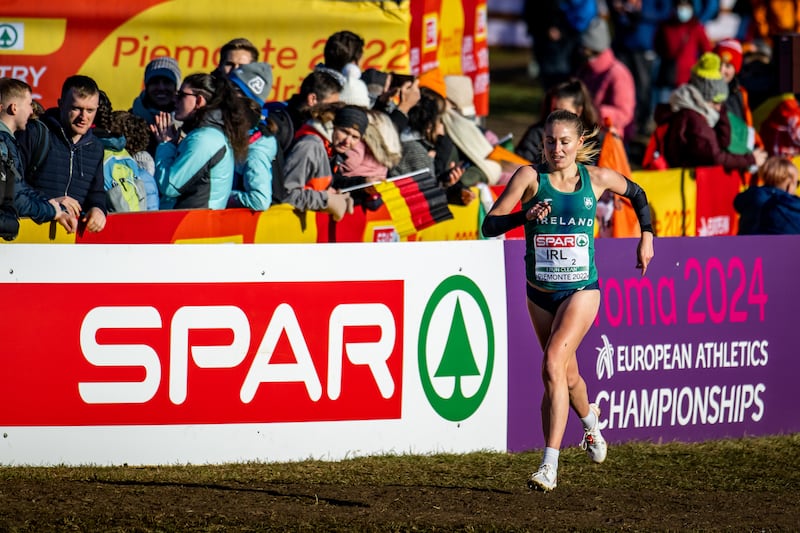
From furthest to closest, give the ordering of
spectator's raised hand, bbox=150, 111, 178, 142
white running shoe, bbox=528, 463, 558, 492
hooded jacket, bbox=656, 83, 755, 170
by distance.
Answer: hooded jacket, bbox=656, 83, 755, 170 < spectator's raised hand, bbox=150, 111, 178, 142 < white running shoe, bbox=528, 463, 558, 492

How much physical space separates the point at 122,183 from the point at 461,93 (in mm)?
5167

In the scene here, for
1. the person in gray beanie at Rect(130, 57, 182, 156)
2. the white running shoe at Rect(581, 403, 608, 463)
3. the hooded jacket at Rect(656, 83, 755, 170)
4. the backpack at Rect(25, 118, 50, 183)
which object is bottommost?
the white running shoe at Rect(581, 403, 608, 463)

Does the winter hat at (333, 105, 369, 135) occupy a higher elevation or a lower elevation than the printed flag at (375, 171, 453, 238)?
higher

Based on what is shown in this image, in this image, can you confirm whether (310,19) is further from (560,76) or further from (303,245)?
(560,76)

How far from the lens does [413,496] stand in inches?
312

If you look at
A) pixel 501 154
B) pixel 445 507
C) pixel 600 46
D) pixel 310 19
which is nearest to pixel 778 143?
pixel 600 46

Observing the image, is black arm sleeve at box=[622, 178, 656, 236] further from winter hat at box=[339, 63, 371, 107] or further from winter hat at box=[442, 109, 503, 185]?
winter hat at box=[442, 109, 503, 185]

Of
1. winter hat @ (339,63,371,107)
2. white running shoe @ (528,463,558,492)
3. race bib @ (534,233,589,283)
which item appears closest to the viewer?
white running shoe @ (528,463,558,492)

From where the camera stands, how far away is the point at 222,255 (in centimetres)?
874

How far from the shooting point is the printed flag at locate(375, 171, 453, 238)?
10.6 meters

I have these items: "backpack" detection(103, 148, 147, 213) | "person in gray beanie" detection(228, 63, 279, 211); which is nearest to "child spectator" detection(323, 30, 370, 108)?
"person in gray beanie" detection(228, 63, 279, 211)

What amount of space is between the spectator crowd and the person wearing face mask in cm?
347

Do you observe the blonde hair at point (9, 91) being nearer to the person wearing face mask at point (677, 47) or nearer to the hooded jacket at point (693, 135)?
the hooded jacket at point (693, 135)

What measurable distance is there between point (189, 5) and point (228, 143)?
292 cm
